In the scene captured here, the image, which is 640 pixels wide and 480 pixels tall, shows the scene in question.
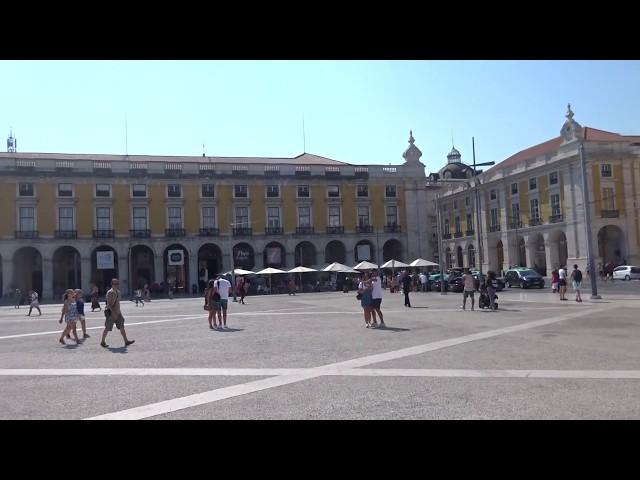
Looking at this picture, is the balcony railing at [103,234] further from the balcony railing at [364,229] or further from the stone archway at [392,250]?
the stone archway at [392,250]

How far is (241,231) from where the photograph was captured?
2298 inches

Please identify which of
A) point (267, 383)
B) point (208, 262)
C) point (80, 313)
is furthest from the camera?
point (208, 262)

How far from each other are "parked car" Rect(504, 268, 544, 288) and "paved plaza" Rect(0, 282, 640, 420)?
77.0 ft

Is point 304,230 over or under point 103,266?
over

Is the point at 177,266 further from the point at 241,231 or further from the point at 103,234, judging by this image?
the point at 103,234

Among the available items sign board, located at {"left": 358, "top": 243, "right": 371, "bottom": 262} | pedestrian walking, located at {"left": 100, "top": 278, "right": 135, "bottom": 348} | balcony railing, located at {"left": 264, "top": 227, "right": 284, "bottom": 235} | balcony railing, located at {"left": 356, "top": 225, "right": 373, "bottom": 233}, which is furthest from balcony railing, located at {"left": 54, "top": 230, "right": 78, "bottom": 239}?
pedestrian walking, located at {"left": 100, "top": 278, "right": 135, "bottom": 348}

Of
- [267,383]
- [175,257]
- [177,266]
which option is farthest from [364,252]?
[267,383]

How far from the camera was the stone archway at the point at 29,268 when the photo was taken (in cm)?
5359

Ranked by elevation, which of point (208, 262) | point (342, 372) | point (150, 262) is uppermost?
point (150, 262)

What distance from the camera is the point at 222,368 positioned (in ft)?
32.0

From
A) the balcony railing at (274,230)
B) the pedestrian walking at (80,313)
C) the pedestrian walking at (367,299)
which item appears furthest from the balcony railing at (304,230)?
the pedestrian walking at (80,313)

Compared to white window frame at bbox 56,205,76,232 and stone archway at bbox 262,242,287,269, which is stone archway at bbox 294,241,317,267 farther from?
white window frame at bbox 56,205,76,232

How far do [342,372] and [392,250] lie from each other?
54.9m
